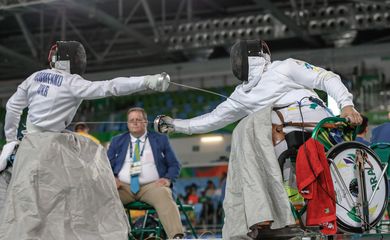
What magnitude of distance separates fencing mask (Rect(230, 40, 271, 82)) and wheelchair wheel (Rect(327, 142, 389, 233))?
0.85 meters

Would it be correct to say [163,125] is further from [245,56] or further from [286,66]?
[286,66]

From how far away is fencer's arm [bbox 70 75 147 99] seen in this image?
4414mm

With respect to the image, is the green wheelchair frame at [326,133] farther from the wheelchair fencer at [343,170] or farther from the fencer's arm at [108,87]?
the fencer's arm at [108,87]

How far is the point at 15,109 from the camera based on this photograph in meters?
4.81

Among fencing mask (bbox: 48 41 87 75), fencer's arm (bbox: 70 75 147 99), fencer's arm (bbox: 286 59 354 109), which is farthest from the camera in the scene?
fencing mask (bbox: 48 41 87 75)

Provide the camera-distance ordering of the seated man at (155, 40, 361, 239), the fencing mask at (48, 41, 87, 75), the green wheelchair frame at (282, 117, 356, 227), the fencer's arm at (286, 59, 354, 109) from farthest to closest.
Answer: the fencing mask at (48, 41, 87, 75) → the fencer's arm at (286, 59, 354, 109) → the green wheelchair frame at (282, 117, 356, 227) → the seated man at (155, 40, 361, 239)

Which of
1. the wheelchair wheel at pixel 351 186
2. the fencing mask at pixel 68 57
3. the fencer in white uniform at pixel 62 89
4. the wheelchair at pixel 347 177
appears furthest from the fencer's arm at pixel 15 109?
the wheelchair wheel at pixel 351 186

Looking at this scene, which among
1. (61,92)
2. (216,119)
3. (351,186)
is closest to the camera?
(351,186)

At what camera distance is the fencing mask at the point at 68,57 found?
4.70 metres

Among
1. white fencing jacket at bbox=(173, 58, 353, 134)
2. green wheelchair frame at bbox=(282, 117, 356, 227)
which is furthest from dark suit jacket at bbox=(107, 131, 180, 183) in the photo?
green wheelchair frame at bbox=(282, 117, 356, 227)

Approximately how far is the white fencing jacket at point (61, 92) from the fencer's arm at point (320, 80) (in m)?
0.92

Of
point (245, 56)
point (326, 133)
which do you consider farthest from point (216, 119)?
point (326, 133)

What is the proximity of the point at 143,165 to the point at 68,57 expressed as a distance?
1384 mm

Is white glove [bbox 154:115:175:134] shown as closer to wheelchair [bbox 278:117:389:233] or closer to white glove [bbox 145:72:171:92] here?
white glove [bbox 145:72:171:92]
